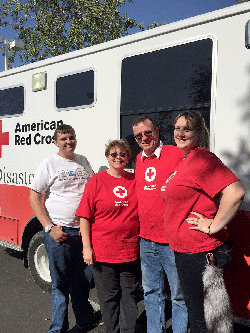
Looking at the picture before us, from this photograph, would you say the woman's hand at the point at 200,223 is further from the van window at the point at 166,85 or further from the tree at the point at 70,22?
the tree at the point at 70,22

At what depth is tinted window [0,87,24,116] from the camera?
14.1ft

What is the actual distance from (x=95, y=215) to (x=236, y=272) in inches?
46.3

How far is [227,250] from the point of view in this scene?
196 centimetres

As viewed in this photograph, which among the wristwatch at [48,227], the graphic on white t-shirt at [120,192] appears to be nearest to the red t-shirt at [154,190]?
the graphic on white t-shirt at [120,192]

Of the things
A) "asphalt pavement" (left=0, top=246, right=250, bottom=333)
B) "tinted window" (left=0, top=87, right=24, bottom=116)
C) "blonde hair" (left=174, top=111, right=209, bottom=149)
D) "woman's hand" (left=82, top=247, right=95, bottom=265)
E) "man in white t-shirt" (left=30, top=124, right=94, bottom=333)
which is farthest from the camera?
"tinted window" (left=0, top=87, right=24, bottom=116)

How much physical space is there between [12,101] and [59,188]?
2191mm

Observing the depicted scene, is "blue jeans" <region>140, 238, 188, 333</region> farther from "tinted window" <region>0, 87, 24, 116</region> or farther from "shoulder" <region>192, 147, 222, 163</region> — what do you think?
"tinted window" <region>0, 87, 24, 116</region>

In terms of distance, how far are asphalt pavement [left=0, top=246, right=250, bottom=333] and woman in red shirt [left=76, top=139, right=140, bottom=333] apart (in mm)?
828

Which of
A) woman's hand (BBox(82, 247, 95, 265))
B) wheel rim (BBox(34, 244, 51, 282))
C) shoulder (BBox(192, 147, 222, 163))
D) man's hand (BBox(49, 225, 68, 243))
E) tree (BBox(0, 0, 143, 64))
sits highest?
tree (BBox(0, 0, 143, 64))

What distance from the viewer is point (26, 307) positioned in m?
3.65

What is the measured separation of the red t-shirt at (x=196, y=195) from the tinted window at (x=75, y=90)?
6.09 ft

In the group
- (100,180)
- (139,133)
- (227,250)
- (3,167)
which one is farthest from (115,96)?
(3,167)

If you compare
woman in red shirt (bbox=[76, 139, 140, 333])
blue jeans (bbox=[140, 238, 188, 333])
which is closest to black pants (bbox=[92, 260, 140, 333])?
woman in red shirt (bbox=[76, 139, 140, 333])

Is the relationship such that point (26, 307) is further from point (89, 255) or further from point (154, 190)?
point (154, 190)
